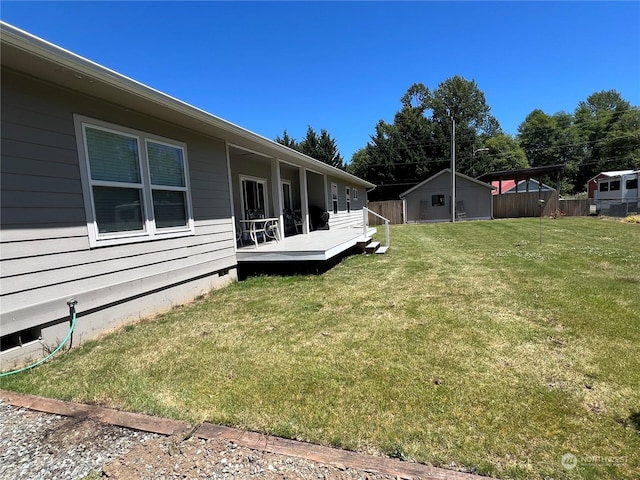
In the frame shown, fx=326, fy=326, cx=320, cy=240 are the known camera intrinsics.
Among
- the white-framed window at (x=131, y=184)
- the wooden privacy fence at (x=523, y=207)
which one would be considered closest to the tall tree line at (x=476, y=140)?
the wooden privacy fence at (x=523, y=207)

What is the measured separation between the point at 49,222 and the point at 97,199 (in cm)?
63

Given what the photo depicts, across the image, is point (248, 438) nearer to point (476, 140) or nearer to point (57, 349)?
point (57, 349)

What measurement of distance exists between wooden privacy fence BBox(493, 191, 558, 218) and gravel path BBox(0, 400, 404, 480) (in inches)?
1009

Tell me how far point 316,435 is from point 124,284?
134 inches

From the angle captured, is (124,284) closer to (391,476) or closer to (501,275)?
(391,476)

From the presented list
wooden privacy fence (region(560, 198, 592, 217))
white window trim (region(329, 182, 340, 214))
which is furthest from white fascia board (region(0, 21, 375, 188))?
wooden privacy fence (region(560, 198, 592, 217))

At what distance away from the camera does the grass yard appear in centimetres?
190

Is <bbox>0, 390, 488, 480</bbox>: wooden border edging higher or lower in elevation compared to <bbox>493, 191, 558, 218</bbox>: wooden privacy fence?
lower

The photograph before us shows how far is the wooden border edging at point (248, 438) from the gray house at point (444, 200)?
24216 mm

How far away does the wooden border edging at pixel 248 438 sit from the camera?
66.1 inches

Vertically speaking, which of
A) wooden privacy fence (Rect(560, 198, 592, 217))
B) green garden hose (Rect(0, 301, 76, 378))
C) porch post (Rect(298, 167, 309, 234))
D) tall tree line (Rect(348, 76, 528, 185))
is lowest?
green garden hose (Rect(0, 301, 76, 378))

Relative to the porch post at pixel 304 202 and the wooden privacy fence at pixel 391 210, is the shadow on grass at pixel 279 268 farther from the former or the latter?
the wooden privacy fence at pixel 391 210

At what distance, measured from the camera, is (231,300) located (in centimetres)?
525

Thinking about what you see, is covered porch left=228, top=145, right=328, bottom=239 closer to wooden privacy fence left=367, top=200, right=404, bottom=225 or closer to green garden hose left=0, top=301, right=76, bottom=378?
green garden hose left=0, top=301, right=76, bottom=378
